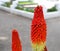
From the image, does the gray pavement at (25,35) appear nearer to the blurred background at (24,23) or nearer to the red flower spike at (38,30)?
the blurred background at (24,23)

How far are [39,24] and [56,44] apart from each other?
20.3ft

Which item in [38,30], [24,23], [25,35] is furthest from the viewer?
[24,23]

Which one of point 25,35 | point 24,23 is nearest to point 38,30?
point 25,35

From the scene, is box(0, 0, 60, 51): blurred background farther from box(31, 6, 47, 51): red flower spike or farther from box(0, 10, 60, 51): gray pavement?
box(31, 6, 47, 51): red flower spike

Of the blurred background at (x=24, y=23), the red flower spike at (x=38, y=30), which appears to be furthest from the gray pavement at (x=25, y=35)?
the red flower spike at (x=38, y=30)

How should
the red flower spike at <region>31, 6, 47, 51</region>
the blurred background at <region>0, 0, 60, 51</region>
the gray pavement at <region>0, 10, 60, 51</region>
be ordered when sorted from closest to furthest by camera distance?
the red flower spike at <region>31, 6, 47, 51</region>, the gray pavement at <region>0, 10, 60, 51</region>, the blurred background at <region>0, 0, 60, 51</region>

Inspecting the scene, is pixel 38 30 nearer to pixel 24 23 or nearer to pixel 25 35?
pixel 25 35

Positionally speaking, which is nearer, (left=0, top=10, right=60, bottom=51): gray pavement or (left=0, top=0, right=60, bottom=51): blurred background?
(left=0, top=10, right=60, bottom=51): gray pavement

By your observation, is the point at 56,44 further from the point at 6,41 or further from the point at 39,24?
the point at 39,24

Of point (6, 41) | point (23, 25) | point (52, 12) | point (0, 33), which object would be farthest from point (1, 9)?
point (6, 41)

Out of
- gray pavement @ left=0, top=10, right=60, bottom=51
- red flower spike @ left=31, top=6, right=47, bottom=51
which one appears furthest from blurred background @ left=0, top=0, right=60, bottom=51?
red flower spike @ left=31, top=6, right=47, bottom=51

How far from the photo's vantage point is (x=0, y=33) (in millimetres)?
8398

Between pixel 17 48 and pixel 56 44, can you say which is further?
pixel 56 44

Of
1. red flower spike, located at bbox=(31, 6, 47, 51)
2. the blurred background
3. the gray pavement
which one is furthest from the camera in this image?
the blurred background
